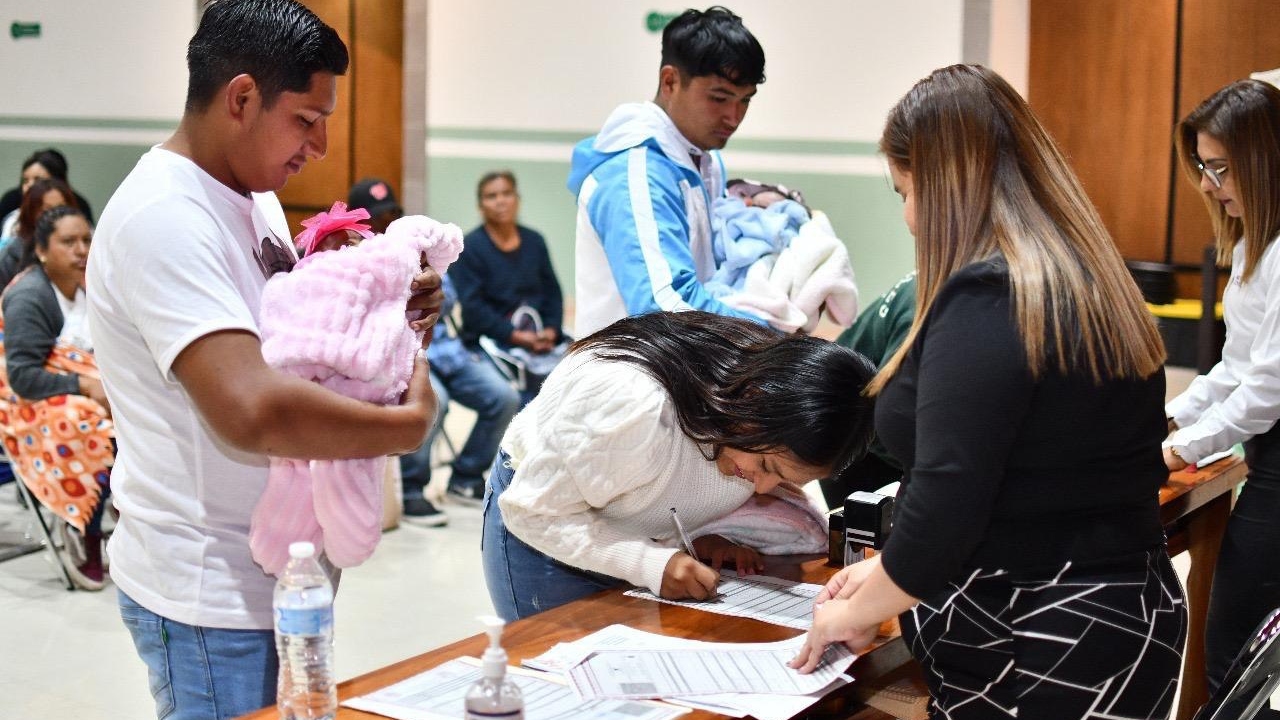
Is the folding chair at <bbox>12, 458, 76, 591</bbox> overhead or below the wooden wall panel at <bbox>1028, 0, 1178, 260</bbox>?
below

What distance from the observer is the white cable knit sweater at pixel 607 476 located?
2016mm

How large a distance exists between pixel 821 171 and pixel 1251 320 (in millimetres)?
4760

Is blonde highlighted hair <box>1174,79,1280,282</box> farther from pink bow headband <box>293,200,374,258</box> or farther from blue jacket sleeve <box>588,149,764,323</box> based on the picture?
pink bow headband <box>293,200,374,258</box>

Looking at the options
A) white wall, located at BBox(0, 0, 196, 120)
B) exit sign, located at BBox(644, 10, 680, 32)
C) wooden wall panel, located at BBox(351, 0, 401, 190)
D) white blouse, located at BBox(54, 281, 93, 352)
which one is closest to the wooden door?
wooden wall panel, located at BBox(351, 0, 401, 190)

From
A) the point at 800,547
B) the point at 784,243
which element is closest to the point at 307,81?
the point at 800,547

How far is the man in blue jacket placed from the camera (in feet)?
9.52

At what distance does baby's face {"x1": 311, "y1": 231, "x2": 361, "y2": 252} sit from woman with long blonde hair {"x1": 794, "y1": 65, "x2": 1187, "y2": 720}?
794 millimetres

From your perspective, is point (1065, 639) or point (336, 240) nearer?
point (1065, 639)

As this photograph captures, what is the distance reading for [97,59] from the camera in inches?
343

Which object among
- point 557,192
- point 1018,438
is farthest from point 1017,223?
point 557,192

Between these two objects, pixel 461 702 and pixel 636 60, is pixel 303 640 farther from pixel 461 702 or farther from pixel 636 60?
pixel 636 60

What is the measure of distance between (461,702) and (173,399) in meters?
0.54

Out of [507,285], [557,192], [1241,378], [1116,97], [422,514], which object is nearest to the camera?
[1241,378]

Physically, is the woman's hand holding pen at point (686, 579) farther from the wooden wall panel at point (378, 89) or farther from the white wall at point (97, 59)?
the wooden wall panel at point (378, 89)
